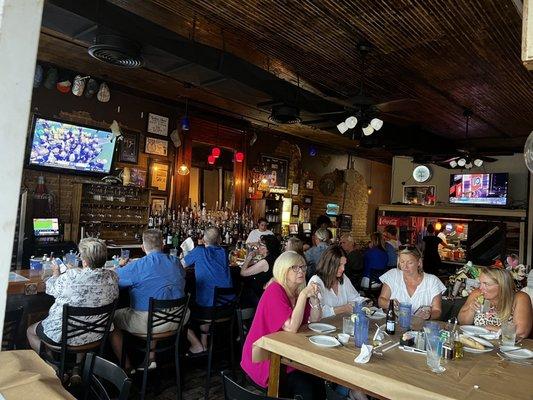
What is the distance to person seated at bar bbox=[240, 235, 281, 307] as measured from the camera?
498 cm

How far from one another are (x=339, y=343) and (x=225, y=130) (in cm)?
743

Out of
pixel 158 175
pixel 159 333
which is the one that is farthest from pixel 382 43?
pixel 158 175

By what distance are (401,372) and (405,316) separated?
94 centimetres

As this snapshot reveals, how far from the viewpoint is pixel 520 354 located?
2.71m

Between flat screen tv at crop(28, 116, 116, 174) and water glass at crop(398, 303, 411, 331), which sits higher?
flat screen tv at crop(28, 116, 116, 174)

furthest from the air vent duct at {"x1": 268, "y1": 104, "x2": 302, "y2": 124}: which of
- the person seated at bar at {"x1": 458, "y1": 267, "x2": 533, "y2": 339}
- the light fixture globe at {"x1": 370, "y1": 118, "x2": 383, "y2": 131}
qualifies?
the person seated at bar at {"x1": 458, "y1": 267, "x2": 533, "y2": 339}

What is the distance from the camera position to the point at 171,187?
27.7ft

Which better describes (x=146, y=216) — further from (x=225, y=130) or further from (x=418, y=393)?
(x=418, y=393)

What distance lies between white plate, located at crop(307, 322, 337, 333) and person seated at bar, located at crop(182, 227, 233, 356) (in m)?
1.63

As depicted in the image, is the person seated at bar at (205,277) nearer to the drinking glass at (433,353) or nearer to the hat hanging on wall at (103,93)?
the drinking glass at (433,353)

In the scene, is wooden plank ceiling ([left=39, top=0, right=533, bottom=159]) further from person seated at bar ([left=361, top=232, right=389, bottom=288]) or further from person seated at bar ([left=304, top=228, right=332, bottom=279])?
person seated at bar ([left=361, top=232, right=389, bottom=288])

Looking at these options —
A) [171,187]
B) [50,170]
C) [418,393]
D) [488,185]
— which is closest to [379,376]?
[418,393]

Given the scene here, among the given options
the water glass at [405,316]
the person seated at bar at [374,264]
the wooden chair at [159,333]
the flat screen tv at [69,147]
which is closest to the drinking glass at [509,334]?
the water glass at [405,316]

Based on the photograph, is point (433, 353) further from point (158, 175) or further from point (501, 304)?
point (158, 175)
